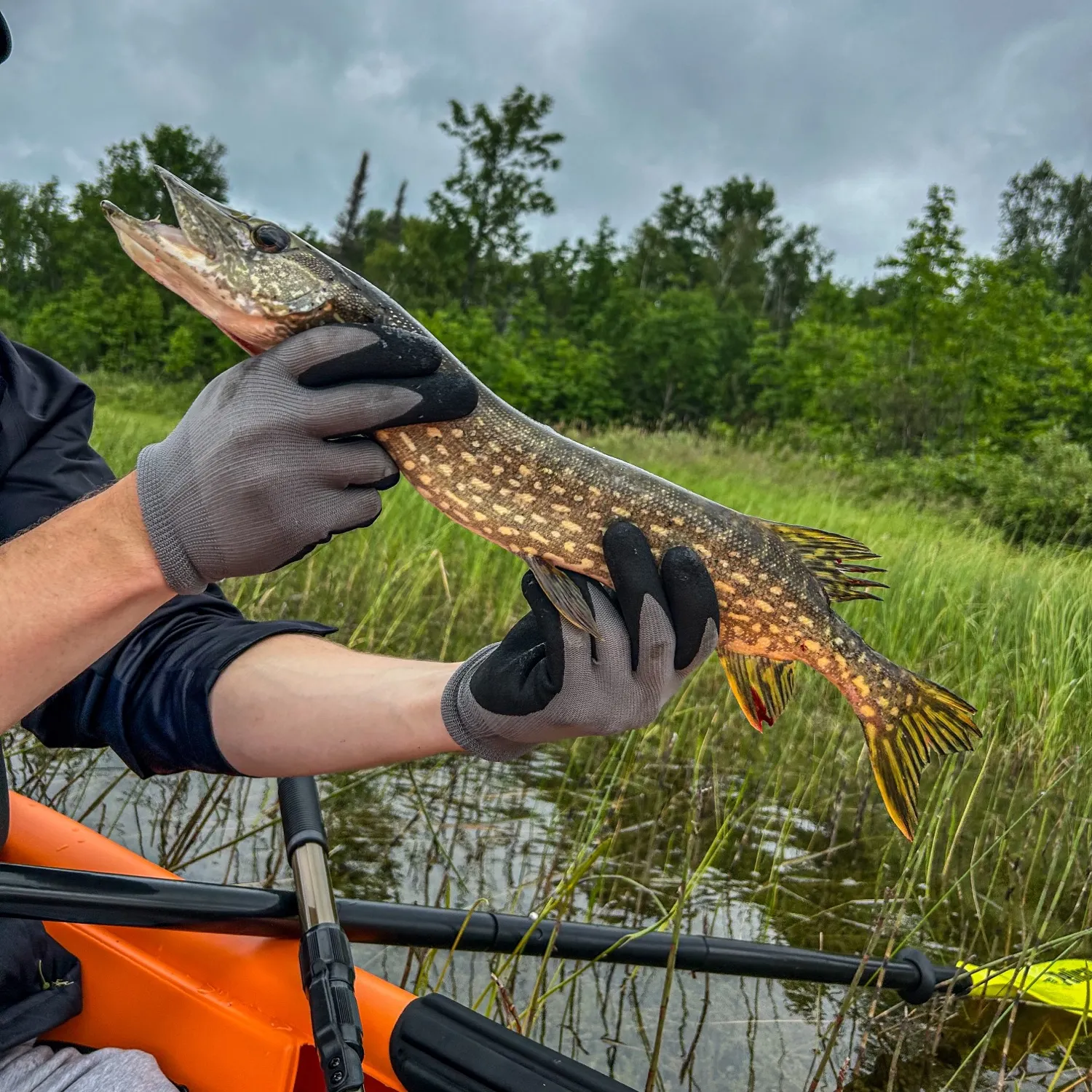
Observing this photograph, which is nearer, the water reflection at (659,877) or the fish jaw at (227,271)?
the fish jaw at (227,271)

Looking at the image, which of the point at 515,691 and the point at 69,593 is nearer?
the point at 69,593

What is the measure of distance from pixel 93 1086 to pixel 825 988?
204 centimetres

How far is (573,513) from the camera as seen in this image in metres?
1.72

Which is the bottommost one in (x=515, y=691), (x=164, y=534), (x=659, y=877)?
(x=659, y=877)

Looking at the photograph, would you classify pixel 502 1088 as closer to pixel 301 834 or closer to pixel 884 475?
pixel 301 834

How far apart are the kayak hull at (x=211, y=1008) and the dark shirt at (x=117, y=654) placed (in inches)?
10.9

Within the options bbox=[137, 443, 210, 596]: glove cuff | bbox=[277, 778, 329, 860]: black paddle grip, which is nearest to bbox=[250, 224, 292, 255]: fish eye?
bbox=[137, 443, 210, 596]: glove cuff

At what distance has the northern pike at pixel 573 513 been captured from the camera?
1.63 m

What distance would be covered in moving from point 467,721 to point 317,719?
0.29 metres

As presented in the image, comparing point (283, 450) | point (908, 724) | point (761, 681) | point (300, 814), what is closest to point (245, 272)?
point (283, 450)

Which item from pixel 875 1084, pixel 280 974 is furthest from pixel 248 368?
pixel 875 1084

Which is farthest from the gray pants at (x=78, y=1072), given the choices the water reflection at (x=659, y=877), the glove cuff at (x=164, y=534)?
the glove cuff at (x=164, y=534)

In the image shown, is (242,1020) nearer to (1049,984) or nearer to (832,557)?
(832,557)

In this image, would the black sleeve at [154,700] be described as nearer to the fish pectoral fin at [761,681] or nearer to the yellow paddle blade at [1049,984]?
the fish pectoral fin at [761,681]
